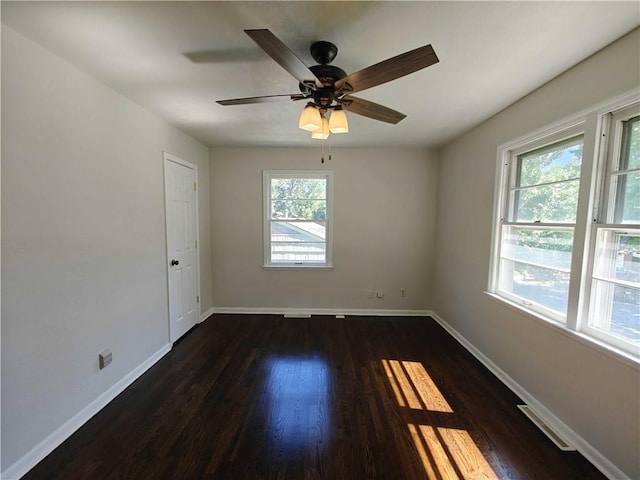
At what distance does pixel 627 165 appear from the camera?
1.55 metres

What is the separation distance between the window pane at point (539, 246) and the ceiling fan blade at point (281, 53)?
6.51ft

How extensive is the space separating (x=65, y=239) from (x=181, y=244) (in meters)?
1.42

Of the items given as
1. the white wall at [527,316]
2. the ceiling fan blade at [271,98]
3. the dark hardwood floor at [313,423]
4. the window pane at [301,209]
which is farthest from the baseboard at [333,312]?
the ceiling fan blade at [271,98]

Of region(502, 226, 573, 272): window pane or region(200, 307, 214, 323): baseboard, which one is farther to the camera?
region(200, 307, 214, 323): baseboard

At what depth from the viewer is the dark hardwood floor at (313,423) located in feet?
5.06

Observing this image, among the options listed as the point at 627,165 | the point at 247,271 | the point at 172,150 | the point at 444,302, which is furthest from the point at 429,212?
the point at 172,150

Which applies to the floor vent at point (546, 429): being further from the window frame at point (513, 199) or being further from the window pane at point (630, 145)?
the window pane at point (630, 145)

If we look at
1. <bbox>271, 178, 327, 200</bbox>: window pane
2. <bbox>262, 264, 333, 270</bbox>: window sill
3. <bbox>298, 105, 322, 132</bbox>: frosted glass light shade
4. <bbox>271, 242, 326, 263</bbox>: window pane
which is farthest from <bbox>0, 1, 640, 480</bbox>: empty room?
<bbox>271, 242, 326, 263</bbox>: window pane

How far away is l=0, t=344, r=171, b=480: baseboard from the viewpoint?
57.9 inches

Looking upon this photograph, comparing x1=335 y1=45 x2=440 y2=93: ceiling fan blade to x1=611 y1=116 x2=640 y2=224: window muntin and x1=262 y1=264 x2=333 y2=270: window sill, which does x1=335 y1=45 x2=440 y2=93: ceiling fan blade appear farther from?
x1=262 y1=264 x2=333 y2=270: window sill

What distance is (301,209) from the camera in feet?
12.9

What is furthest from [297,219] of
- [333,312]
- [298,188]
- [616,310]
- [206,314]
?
[616,310]

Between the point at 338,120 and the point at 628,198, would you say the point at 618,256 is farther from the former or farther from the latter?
the point at 338,120

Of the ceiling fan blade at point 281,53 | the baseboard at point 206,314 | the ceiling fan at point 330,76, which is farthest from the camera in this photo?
the baseboard at point 206,314
